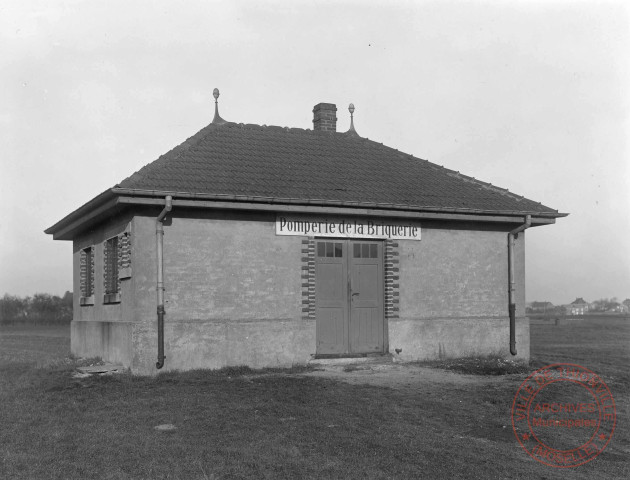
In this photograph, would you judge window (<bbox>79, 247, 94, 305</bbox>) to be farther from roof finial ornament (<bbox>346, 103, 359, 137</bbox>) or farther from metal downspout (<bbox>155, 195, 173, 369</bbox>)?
roof finial ornament (<bbox>346, 103, 359, 137</bbox>)

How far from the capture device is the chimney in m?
18.3

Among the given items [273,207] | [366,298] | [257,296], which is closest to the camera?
[273,207]

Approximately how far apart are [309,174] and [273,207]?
6.28ft

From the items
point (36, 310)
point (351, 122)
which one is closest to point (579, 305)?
point (36, 310)

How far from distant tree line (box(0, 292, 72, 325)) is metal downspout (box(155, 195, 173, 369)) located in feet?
142

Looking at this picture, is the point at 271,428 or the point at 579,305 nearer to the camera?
the point at 271,428

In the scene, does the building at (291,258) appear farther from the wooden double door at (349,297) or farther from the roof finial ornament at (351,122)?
the roof finial ornament at (351,122)

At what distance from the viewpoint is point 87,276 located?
16.8m

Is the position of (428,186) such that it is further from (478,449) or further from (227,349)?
(478,449)

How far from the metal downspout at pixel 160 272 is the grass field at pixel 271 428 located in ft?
1.40

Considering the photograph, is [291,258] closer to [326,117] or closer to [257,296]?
[257,296]

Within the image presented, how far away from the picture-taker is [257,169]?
14211 mm

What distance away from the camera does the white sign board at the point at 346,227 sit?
13.6m

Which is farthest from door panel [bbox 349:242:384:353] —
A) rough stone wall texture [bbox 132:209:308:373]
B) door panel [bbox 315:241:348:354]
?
rough stone wall texture [bbox 132:209:308:373]
